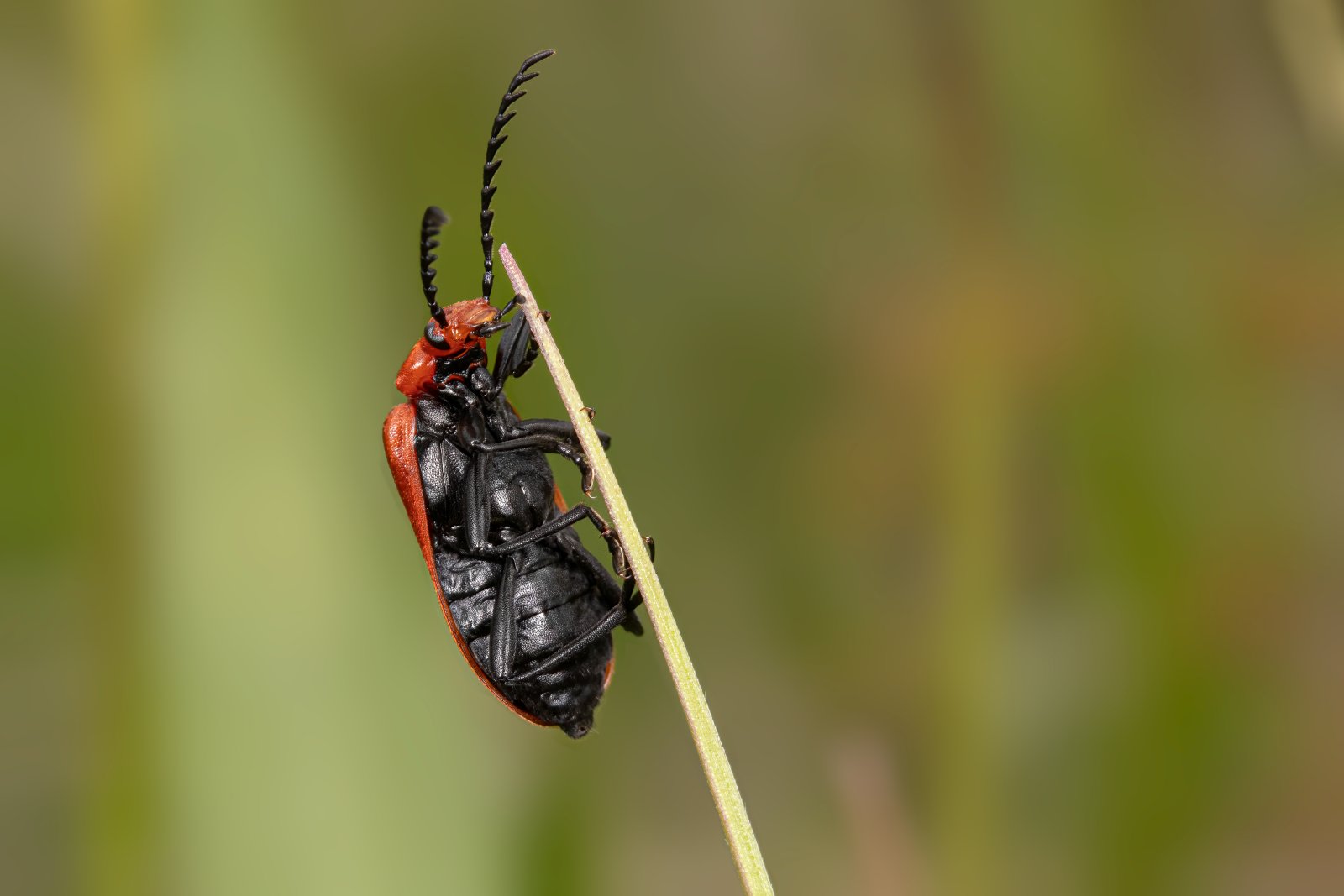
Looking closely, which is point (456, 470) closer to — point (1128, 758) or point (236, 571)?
point (236, 571)

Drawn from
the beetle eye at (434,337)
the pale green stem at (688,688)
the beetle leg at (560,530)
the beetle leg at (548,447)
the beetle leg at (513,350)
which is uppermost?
the beetle eye at (434,337)

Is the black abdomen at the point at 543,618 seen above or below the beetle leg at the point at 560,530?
below

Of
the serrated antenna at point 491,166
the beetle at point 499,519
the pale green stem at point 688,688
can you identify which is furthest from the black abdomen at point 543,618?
the pale green stem at point 688,688

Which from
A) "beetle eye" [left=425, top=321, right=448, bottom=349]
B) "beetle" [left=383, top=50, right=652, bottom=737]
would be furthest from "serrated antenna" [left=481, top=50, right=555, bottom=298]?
"beetle eye" [left=425, top=321, right=448, bottom=349]

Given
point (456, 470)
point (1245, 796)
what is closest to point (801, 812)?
point (1245, 796)

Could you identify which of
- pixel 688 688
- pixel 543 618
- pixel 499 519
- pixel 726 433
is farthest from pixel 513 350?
pixel 688 688

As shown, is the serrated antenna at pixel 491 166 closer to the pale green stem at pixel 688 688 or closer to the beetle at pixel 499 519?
the beetle at pixel 499 519

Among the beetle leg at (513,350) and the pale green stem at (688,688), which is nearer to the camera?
the pale green stem at (688,688)
